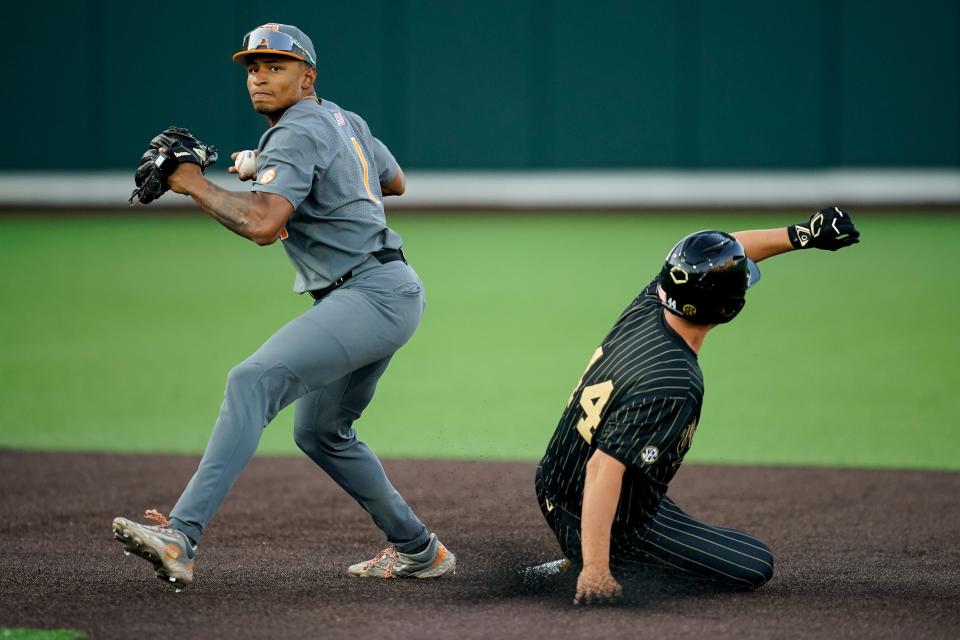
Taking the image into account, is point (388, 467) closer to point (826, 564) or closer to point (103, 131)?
point (826, 564)

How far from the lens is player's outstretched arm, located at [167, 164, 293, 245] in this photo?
4.22 meters

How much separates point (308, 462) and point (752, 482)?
7.71 feet

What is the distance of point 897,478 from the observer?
6566 mm

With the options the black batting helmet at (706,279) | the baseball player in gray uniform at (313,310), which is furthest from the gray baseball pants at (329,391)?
the black batting helmet at (706,279)

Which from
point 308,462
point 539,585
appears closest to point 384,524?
point 539,585

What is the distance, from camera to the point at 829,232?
4.68 m

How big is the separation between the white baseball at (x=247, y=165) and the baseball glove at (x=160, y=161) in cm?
18

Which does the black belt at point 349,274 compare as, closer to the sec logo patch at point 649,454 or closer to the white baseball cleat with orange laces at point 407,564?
the white baseball cleat with orange laces at point 407,564

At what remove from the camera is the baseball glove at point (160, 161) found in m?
4.29

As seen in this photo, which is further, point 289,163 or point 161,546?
point 289,163

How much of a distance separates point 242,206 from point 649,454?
1.52 metres

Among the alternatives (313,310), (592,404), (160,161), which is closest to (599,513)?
(592,404)

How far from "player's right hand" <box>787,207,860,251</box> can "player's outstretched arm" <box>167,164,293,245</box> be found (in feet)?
5.97

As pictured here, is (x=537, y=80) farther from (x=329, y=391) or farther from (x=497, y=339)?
(x=329, y=391)
